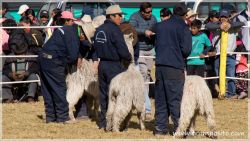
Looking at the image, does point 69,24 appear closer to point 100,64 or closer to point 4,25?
point 100,64

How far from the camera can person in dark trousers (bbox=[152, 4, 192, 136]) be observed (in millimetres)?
11133

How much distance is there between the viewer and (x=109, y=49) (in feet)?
38.2

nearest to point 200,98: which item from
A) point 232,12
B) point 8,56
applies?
point 8,56

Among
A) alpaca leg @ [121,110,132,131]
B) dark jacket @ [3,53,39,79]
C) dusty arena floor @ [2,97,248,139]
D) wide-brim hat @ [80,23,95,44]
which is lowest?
dusty arena floor @ [2,97,248,139]

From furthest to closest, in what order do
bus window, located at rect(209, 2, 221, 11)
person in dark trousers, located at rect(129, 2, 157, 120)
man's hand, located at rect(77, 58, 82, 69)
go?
1. bus window, located at rect(209, 2, 221, 11)
2. person in dark trousers, located at rect(129, 2, 157, 120)
3. man's hand, located at rect(77, 58, 82, 69)

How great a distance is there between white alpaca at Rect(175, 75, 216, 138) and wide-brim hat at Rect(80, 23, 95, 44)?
247cm

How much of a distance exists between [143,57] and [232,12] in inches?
187

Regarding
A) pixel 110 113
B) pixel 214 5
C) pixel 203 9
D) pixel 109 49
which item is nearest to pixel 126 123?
pixel 110 113

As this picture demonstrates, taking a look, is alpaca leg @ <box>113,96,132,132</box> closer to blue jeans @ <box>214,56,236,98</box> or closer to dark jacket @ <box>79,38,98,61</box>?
dark jacket @ <box>79,38,98,61</box>

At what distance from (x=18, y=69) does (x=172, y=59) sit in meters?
5.75

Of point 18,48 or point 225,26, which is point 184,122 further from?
point 18,48

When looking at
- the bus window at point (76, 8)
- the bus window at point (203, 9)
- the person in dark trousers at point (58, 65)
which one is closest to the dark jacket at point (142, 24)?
the person in dark trousers at point (58, 65)

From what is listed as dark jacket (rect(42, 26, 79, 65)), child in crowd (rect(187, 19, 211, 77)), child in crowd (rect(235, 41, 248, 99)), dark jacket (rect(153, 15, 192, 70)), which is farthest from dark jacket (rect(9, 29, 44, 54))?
dark jacket (rect(153, 15, 192, 70))

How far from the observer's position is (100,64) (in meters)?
11.9
